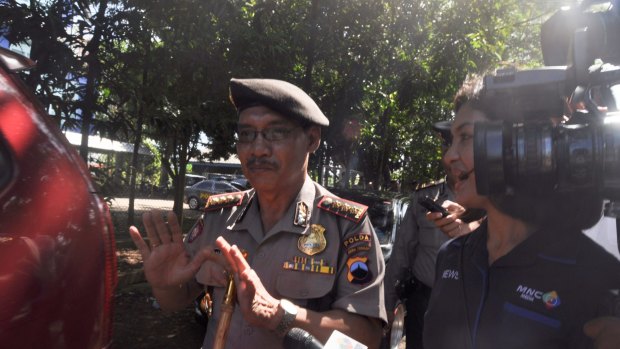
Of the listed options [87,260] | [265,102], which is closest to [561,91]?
[265,102]

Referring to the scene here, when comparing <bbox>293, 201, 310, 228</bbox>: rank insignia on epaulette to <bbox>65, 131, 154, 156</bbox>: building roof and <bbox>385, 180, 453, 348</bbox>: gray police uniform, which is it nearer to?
<bbox>385, 180, 453, 348</bbox>: gray police uniform

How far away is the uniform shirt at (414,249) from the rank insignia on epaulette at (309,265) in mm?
1606

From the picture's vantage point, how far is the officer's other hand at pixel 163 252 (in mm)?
1727

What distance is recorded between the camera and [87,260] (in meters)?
1.37

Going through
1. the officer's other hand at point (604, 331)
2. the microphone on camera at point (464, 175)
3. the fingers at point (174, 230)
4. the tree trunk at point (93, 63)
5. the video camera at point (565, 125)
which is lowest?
the officer's other hand at point (604, 331)

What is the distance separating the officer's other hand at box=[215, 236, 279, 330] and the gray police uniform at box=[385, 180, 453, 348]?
1.93 m

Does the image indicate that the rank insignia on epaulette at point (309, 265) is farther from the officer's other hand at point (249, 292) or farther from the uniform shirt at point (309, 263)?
the officer's other hand at point (249, 292)

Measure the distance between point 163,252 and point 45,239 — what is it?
49 centimetres

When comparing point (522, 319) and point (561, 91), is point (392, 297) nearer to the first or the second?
point (522, 319)

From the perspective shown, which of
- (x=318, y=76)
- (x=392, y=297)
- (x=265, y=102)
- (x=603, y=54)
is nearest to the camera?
(x=603, y=54)

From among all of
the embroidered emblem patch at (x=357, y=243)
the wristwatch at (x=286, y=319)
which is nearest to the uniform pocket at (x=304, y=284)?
the embroidered emblem patch at (x=357, y=243)

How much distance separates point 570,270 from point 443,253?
0.50m

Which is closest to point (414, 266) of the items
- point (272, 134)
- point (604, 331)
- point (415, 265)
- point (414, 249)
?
point (415, 265)

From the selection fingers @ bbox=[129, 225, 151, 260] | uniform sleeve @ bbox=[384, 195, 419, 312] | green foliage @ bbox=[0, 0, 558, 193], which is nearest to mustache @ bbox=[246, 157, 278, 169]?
fingers @ bbox=[129, 225, 151, 260]
